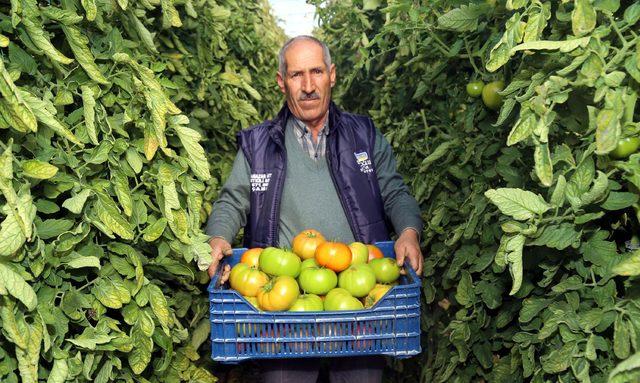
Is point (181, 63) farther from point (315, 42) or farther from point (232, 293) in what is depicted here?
point (232, 293)

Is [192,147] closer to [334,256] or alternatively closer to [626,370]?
[334,256]

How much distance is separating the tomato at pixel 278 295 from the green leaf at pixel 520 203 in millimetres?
805

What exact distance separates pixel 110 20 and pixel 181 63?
0.97 metres

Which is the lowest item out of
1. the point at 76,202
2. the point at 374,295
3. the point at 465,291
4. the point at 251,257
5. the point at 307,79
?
the point at 465,291

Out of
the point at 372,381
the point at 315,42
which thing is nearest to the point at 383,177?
the point at 315,42

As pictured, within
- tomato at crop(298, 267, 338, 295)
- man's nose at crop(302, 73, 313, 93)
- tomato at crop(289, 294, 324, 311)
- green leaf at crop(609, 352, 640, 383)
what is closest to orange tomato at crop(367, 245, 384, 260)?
tomato at crop(298, 267, 338, 295)

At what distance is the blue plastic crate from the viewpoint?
1970 mm

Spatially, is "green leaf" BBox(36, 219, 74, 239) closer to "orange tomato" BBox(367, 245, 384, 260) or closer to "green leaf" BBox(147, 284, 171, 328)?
"green leaf" BBox(147, 284, 171, 328)

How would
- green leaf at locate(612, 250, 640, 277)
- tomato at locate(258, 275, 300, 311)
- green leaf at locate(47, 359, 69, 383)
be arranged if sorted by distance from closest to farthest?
green leaf at locate(612, 250, 640, 277), green leaf at locate(47, 359, 69, 383), tomato at locate(258, 275, 300, 311)

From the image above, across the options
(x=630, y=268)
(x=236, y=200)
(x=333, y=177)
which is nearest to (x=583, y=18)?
(x=630, y=268)

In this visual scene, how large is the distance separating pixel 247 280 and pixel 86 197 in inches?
27.5

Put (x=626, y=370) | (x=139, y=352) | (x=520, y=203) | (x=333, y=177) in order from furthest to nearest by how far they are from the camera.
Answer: (x=333, y=177)
(x=139, y=352)
(x=520, y=203)
(x=626, y=370)

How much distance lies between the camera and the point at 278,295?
80.9 inches

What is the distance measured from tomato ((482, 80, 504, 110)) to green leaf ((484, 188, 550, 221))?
2.92ft
